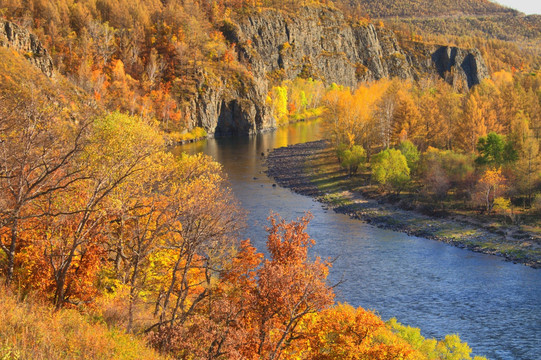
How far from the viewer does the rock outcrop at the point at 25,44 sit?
86625 mm

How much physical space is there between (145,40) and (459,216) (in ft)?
364

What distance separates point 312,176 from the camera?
75250 millimetres

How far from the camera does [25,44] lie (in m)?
89.3

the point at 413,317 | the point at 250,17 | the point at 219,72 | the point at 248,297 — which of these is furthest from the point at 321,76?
the point at 248,297

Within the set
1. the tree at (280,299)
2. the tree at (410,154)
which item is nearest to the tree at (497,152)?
the tree at (410,154)

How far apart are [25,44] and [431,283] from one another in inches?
3329

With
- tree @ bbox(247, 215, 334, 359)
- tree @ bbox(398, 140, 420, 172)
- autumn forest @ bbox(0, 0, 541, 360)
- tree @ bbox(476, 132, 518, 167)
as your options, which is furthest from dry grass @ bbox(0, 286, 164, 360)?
tree @ bbox(398, 140, 420, 172)

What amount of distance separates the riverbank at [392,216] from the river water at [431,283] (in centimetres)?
165

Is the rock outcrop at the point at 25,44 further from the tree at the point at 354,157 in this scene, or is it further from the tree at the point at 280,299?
the tree at the point at 280,299

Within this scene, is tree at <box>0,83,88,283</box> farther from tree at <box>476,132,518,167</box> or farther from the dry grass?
tree at <box>476,132,518,167</box>

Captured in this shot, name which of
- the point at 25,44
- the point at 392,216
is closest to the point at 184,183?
the point at 392,216

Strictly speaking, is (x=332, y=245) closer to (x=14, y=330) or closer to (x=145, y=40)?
(x=14, y=330)

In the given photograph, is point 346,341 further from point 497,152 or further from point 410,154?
point 410,154

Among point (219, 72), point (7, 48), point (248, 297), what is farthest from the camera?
point (219, 72)
